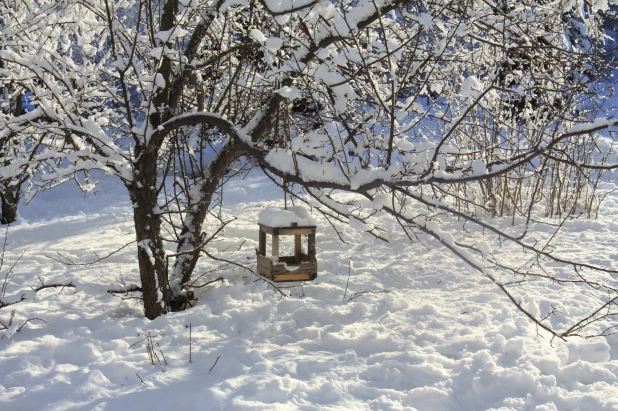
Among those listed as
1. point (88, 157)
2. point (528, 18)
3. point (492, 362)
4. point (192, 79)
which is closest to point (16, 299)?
point (88, 157)

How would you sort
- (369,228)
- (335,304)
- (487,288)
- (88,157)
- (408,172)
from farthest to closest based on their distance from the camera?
(487,288)
(335,304)
(88,157)
(369,228)
(408,172)

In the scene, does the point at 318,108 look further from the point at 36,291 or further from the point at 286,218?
the point at 36,291

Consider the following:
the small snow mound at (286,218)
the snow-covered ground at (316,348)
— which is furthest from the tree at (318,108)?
the small snow mound at (286,218)

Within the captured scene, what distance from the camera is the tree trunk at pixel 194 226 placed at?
428 cm

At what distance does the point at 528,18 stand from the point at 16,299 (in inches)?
163

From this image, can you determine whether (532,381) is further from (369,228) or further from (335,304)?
(335,304)

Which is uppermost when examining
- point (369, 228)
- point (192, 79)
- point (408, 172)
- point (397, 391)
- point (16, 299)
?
point (192, 79)

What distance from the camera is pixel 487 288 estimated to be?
455 centimetres

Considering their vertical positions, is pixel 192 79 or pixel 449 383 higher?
pixel 192 79

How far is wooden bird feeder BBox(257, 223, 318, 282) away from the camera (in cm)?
429

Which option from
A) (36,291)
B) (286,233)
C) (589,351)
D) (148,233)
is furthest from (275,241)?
(589,351)

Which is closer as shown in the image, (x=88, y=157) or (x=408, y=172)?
(x=408, y=172)

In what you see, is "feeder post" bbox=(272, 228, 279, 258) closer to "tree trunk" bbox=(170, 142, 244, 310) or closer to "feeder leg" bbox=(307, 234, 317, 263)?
"feeder leg" bbox=(307, 234, 317, 263)

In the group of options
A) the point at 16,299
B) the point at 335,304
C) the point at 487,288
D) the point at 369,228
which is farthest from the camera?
the point at 487,288
